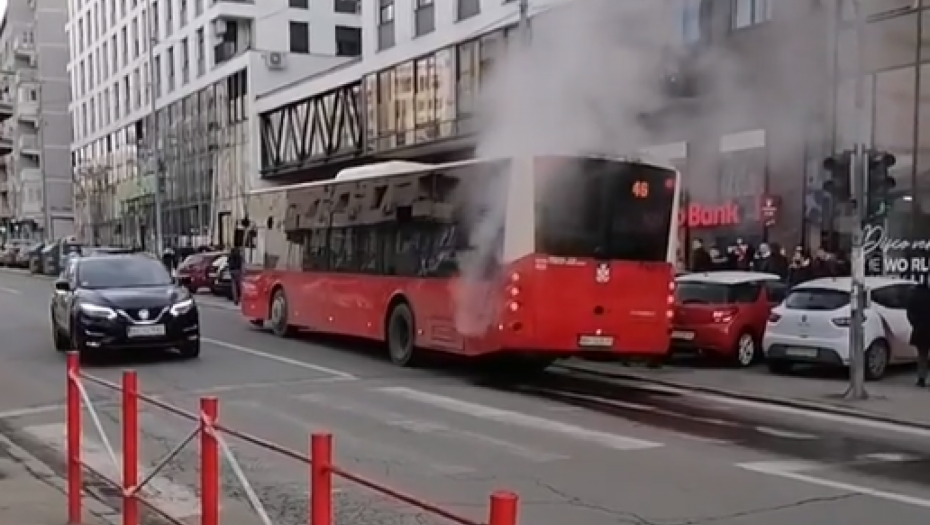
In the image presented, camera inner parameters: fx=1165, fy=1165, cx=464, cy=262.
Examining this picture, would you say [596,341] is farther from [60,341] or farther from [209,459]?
[209,459]

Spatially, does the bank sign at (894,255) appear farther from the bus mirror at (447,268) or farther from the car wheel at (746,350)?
the bus mirror at (447,268)

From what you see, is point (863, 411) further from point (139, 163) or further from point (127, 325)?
point (139, 163)

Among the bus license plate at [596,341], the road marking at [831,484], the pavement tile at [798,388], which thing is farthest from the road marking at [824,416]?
the road marking at [831,484]

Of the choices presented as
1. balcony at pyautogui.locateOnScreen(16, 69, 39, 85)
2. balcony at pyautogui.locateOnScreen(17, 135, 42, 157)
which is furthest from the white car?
balcony at pyautogui.locateOnScreen(17, 135, 42, 157)

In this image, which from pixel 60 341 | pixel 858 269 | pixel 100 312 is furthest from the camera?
pixel 60 341

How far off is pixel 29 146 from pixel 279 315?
3375 inches

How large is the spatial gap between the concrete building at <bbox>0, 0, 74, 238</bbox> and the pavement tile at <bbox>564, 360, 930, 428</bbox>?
84.1 meters

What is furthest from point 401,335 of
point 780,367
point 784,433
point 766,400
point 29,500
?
point 29,500

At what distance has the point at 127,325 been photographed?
16.7m

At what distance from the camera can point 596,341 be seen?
1499 cm

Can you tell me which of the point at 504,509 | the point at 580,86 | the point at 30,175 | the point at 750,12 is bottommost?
the point at 504,509

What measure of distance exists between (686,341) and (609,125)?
23.0ft

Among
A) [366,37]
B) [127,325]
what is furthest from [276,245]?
[366,37]

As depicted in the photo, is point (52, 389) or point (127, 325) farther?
point (127, 325)
